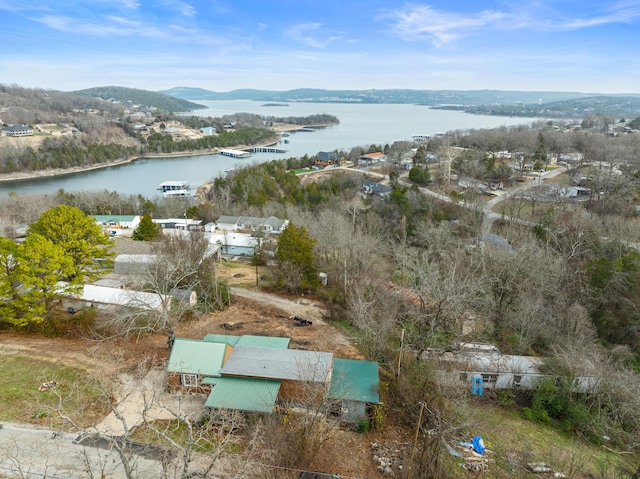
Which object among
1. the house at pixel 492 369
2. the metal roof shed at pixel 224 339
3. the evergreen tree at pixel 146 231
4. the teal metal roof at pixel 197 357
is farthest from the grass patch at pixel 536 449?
the evergreen tree at pixel 146 231

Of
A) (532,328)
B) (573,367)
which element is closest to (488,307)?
(532,328)

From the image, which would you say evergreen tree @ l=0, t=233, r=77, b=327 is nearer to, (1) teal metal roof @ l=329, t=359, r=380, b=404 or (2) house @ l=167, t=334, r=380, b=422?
(2) house @ l=167, t=334, r=380, b=422

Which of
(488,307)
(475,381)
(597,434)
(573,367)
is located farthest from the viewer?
(488,307)

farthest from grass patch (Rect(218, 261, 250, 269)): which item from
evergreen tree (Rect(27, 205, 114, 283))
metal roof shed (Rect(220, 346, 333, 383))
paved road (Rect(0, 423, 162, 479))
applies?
paved road (Rect(0, 423, 162, 479))

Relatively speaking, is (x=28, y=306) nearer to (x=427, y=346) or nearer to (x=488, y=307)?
(x=427, y=346)

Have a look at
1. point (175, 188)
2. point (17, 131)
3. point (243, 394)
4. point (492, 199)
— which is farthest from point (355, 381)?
point (17, 131)

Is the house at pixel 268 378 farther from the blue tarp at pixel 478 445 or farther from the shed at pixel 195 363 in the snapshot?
the blue tarp at pixel 478 445

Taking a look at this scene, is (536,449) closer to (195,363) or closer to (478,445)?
(478,445)
